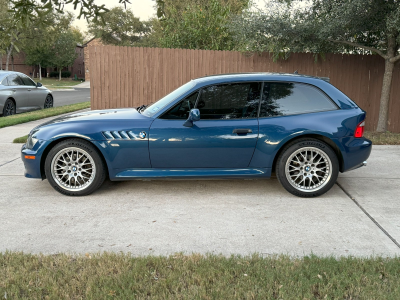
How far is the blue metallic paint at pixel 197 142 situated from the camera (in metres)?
5.04

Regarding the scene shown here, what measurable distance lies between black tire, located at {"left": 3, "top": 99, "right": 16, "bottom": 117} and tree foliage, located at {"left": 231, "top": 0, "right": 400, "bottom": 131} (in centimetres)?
769

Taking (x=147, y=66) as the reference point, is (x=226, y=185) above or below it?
below

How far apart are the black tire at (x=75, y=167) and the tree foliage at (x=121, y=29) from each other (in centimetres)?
5713

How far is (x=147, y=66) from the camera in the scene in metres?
11.1

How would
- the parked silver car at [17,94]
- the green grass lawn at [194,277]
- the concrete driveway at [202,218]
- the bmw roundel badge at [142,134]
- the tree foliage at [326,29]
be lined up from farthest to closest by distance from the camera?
the parked silver car at [17,94] < the tree foliage at [326,29] < the bmw roundel badge at [142,134] < the concrete driveway at [202,218] < the green grass lawn at [194,277]

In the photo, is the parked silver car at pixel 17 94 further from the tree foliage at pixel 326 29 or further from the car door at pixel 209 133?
the car door at pixel 209 133

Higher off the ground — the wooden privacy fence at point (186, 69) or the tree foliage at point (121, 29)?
the tree foliage at point (121, 29)

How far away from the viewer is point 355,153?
5219 mm

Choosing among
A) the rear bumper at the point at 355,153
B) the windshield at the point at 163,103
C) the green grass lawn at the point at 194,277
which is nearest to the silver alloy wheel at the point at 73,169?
the windshield at the point at 163,103

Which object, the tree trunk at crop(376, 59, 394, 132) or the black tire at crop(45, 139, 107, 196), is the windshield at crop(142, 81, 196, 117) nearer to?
the black tire at crop(45, 139, 107, 196)

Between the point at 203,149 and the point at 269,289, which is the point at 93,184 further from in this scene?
the point at 269,289

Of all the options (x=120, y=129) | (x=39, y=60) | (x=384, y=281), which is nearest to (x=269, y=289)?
(x=384, y=281)

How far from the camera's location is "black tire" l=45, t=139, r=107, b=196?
507 centimetres

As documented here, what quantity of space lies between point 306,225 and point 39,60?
58.0 metres
